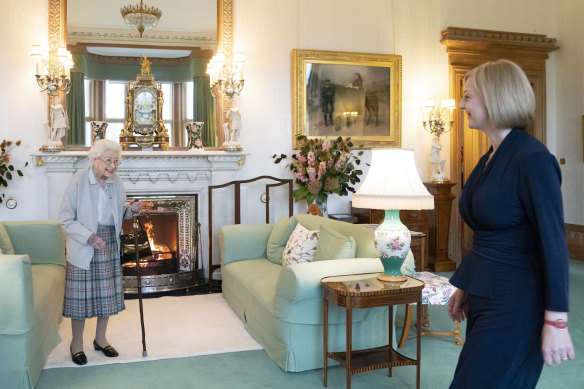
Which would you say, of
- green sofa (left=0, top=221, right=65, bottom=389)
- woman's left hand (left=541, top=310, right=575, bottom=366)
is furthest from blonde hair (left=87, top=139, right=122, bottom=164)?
woman's left hand (left=541, top=310, right=575, bottom=366)

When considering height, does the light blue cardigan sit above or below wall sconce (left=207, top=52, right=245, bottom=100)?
below

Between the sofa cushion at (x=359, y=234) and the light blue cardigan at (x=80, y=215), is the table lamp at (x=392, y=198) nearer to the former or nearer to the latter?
the sofa cushion at (x=359, y=234)

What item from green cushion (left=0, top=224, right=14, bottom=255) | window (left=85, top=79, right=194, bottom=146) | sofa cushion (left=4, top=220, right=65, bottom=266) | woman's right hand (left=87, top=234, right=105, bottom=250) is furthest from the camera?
window (left=85, top=79, right=194, bottom=146)

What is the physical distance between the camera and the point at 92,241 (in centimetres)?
351

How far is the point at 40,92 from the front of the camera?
582 centimetres

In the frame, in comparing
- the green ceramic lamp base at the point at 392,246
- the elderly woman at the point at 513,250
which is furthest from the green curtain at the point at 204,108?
the elderly woman at the point at 513,250

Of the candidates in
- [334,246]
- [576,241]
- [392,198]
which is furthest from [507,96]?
[576,241]

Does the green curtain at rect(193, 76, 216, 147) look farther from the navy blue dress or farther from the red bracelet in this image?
the red bracelet

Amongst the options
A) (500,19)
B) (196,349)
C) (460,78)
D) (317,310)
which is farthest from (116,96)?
(500,19)

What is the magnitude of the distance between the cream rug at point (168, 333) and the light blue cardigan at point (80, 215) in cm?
73

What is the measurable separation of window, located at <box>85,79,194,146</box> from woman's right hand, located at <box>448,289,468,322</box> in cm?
475

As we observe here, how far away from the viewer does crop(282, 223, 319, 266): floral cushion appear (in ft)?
13.8

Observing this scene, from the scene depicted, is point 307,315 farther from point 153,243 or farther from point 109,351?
point 153,243

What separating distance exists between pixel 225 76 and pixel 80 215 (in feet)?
9.65
